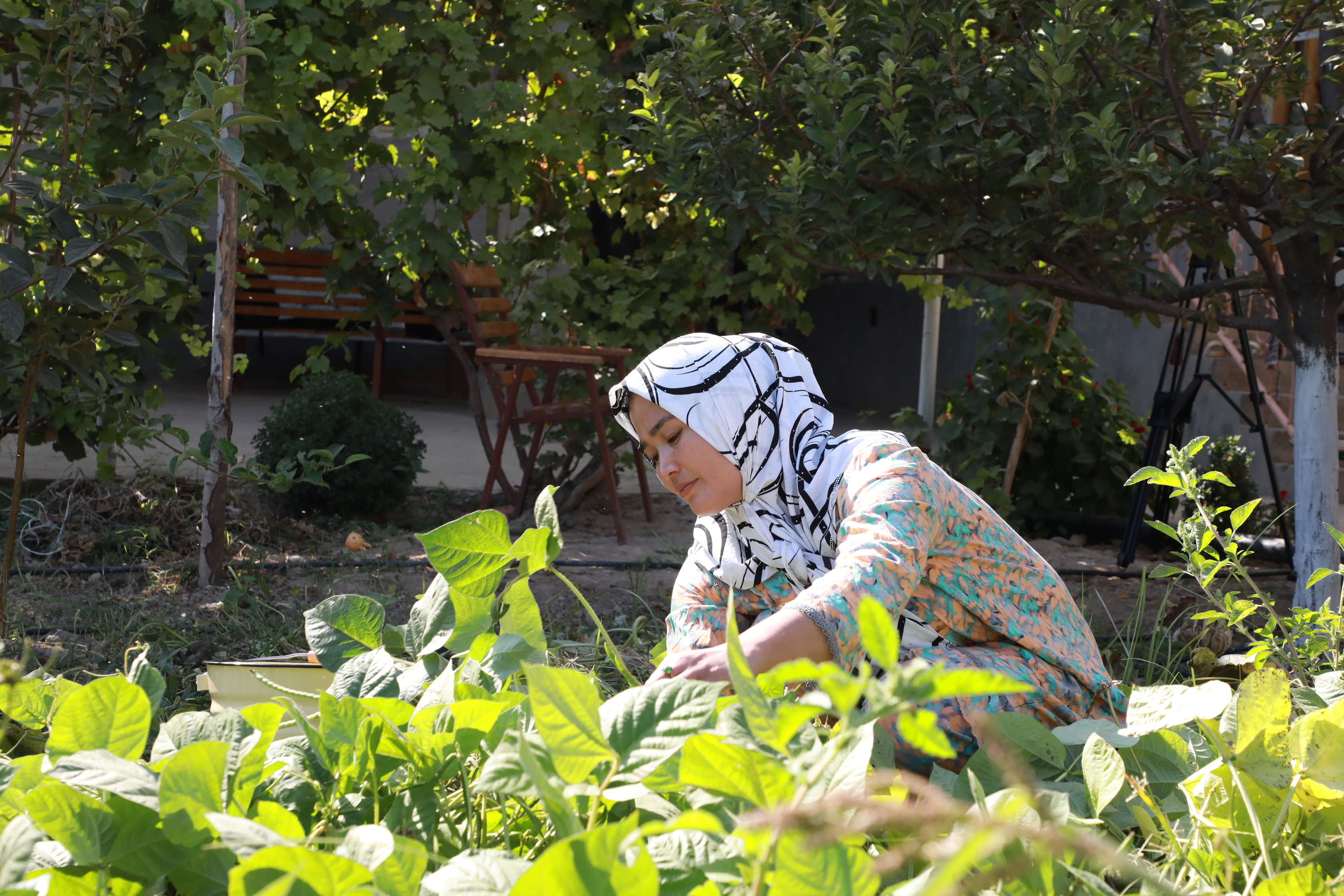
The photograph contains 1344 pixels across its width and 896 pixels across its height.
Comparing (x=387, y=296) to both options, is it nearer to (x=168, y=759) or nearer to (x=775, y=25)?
(x=775, y=25)

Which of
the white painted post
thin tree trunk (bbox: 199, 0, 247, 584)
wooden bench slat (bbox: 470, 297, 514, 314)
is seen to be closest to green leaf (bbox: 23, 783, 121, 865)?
thin tree trunk (bbox: 199, 0, 247, 584)

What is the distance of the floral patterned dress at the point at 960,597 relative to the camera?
4.08 ft

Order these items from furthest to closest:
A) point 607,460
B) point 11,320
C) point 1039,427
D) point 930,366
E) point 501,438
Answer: point 930,366 < point 1039,427 < point 501,438 < point 607,460 < point 11,320

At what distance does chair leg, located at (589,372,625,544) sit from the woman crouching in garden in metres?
2.54

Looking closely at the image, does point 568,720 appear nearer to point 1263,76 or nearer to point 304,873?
point 304,873

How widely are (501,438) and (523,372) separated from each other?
38 centimetres

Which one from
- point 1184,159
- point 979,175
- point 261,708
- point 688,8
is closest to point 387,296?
point 688,8

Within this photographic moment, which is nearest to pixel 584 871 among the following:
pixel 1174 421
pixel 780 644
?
pixel 780 644

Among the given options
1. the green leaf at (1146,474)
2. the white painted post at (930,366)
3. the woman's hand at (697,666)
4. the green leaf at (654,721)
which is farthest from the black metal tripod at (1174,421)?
the green leaf at (654,721)

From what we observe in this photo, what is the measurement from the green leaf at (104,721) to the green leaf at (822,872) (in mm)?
283

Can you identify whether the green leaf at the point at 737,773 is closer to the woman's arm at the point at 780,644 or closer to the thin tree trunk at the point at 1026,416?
the woman's arm at the point at 780,644

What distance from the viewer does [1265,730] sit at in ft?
1.72

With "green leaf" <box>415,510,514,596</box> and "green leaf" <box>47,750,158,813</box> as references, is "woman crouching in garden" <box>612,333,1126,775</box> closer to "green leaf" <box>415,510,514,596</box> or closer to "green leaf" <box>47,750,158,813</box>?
"green leaf" <box>415,510,514,596</box>

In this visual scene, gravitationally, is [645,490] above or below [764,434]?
below
